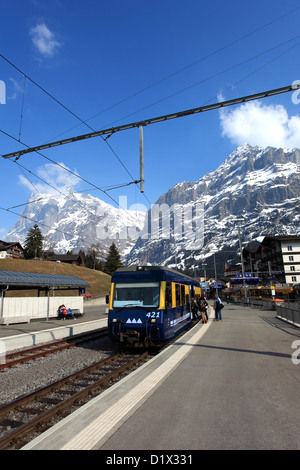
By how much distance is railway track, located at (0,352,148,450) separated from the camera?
14.8 feet

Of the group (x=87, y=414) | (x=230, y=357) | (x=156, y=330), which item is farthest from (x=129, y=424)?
(x=156, y=330)

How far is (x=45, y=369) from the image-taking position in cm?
911

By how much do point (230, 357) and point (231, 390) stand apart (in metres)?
2.95

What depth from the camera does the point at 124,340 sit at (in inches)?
389

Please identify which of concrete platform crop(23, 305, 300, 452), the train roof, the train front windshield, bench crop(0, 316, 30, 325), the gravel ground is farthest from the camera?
bench crop(0, 316, 30, 325)

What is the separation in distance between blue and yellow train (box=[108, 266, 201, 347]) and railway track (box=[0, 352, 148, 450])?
1.24 metres

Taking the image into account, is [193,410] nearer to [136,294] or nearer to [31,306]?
[136,294]

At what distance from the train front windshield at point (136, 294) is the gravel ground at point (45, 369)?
2.31 metres

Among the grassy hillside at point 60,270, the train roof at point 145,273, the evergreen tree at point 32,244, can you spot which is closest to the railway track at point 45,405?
the train roof at point 145,273

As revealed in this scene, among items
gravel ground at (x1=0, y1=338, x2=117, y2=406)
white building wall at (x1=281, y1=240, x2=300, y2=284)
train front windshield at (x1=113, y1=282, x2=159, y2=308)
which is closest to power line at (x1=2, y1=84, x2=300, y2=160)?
train front windshield at (x1=113, y1=282, x2=159, y2=308)

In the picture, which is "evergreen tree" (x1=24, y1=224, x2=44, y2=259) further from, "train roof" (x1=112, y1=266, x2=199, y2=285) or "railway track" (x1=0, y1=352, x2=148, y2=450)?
"railway track" (x1=0, y1=352, x2=148, y2=450)

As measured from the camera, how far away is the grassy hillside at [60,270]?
66188mm

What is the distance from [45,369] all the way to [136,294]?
153 inches

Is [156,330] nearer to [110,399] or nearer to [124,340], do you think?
[124,340]
